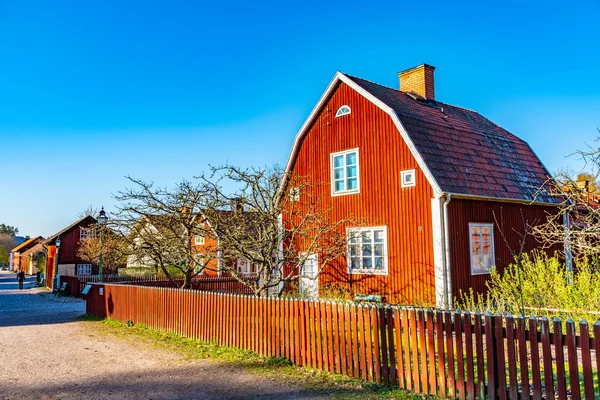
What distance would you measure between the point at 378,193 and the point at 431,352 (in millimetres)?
9667

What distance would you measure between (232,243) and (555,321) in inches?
319

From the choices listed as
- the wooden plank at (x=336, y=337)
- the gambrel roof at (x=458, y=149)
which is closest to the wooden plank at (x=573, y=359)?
the wooden plank at (x=336, y=337)

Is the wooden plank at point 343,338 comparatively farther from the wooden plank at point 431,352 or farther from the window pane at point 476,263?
the window pane at point 476,263

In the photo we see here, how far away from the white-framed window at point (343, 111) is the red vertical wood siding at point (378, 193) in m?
0.15

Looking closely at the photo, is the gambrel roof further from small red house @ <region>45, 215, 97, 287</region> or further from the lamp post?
small red house @ <region>45, 215, 97, 287</region>

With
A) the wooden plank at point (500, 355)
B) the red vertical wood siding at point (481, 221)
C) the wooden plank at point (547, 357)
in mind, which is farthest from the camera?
the red vertical wood siding at point (481, 221)

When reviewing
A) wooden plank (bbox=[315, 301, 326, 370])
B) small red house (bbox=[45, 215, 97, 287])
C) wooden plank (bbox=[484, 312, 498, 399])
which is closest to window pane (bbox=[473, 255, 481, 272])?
wooden plank (bbox=[315, 301, 326, 370])

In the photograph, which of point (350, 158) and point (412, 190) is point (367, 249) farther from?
point (350, 158)

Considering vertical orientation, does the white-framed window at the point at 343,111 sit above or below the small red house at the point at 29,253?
above

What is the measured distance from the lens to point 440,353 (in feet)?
21.9

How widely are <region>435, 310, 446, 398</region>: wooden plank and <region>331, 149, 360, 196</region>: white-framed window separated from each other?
10.2 metres

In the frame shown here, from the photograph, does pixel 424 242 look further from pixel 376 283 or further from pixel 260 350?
pixel 260 350

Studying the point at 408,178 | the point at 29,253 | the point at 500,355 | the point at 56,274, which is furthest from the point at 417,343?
the point at 29,253

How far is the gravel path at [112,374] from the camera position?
7414 millimetres
